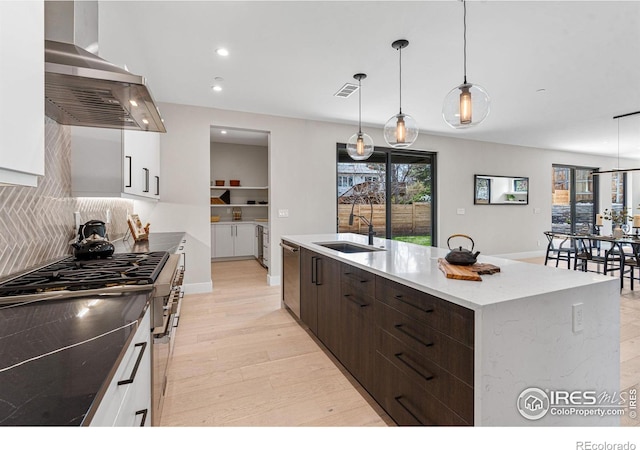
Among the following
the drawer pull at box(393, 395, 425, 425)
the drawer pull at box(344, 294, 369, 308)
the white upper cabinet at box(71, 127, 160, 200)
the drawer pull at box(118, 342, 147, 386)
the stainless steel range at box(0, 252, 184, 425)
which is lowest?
the drawer pull at box(393, 395, 425, 425)

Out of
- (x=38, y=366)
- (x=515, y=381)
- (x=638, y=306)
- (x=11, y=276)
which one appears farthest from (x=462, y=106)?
(x=638, y=306)

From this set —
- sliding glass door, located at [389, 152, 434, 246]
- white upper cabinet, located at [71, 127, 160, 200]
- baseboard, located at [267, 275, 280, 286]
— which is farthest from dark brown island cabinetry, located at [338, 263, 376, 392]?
sliding glass door, located at [389, 152, 434, 246]

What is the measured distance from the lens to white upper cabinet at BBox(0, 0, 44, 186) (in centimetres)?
75

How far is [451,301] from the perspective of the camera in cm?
122

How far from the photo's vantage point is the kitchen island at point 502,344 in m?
1.13

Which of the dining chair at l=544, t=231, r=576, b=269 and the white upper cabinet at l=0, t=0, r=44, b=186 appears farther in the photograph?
the dining chair at l=544, t=231, r=576, b=269

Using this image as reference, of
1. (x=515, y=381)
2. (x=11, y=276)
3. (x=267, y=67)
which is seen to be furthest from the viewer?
(x=267, y=67)

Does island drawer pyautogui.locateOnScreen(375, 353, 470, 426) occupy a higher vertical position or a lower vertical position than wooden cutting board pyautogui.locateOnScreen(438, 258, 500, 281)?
lower

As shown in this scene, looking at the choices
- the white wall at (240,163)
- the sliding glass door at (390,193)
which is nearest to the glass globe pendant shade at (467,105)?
the sliding glass door at (390,193)

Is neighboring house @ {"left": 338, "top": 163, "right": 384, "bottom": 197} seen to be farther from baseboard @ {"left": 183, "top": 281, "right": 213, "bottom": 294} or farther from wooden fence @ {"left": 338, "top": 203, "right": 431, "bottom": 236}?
baseboard @ {"left": 183, "top": 281, "right": 213, "bottom": 294}

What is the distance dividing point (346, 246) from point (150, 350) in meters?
2.02

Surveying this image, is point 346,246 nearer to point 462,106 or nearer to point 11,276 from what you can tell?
point 462,106

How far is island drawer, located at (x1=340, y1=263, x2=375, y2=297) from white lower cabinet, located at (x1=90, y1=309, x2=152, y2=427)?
1164 millimetres
